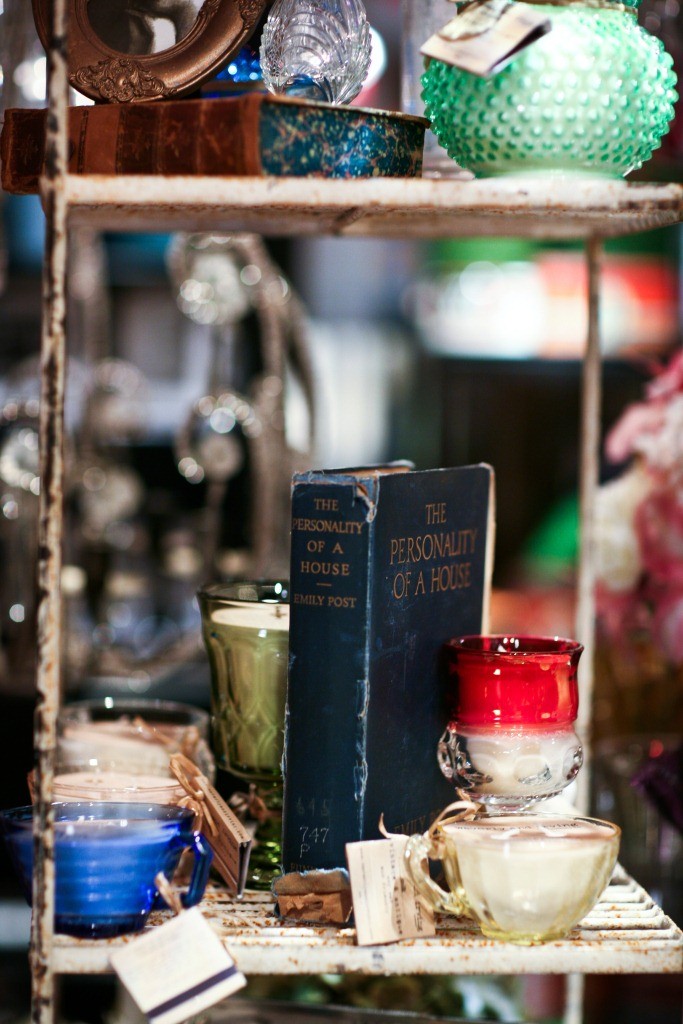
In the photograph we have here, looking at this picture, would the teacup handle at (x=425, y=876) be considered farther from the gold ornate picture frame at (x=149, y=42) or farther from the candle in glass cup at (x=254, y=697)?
the gold ornate picture frame at (x=149, y=42)

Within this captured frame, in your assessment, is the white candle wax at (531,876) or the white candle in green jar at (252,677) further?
the white candle in green jar at (252,677)

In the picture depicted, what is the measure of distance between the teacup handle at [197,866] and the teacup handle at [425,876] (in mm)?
143

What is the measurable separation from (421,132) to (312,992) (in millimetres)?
755

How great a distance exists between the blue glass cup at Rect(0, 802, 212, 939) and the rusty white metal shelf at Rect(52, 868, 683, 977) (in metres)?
Result: 0.02

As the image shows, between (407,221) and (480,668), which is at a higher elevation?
(407,221)

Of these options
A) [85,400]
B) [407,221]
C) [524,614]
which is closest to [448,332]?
[524,614]

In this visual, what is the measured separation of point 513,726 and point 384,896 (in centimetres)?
15

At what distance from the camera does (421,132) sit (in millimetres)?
863

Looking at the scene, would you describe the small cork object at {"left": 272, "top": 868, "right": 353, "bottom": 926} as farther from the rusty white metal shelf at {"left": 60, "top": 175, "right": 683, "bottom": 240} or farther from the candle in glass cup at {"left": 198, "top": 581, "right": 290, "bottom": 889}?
the rusty white metal shelf at {"left": 60, "top": 175, "right": 683, "bottom": 240}

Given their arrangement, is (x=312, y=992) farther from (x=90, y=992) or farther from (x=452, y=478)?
(x=452, y=478)

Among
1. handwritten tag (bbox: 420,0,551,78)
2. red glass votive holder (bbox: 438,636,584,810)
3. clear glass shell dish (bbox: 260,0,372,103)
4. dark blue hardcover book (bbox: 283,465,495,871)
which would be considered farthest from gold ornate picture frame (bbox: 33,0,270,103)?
red glass votive holder (bbox: 438,636,584,810)

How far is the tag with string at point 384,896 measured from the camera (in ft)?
2.60

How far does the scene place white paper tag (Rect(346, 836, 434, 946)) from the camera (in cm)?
79

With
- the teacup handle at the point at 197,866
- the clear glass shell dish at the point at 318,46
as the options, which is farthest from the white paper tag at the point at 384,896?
the clear glass shell dish at the point at 318,46
